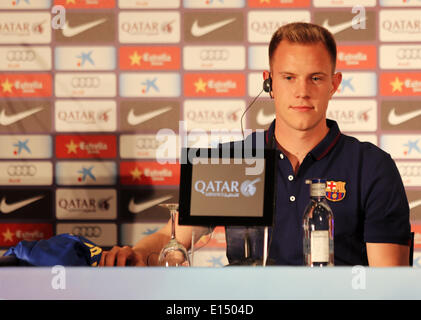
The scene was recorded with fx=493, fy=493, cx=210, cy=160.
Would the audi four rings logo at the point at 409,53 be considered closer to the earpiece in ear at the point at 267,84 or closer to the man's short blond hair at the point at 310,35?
the man's short blond hair at the point at 310,35

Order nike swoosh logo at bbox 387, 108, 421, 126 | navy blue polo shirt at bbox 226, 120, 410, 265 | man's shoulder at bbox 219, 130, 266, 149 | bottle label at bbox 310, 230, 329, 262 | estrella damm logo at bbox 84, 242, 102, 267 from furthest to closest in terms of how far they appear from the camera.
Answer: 1. nike swoosh logo at bbox 387, 108, 421, 126
2. man's shoulder at bbox 219, 130, 266, 149
3. navy blue polo shirt at bbox 226, 120, 410, 265
4. estrella damm logo at bbox 84, 242, 102, 267
5. bottle label at bbox 310, 230, 329, 262

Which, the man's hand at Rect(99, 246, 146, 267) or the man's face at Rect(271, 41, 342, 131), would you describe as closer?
the man's hand at Rect(99, 246, 146, 267)

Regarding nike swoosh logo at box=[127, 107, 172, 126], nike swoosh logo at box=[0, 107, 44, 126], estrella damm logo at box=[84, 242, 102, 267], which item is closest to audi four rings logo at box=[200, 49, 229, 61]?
nike swoosh logo at box=[127, 107, 172, 126]

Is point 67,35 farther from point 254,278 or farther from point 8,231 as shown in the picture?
point 254,278

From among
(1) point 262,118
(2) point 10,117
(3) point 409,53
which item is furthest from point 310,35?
(2) point 10,117

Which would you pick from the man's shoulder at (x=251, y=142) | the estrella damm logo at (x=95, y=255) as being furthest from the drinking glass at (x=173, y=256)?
the man's shoulder at (x=251, y=142)

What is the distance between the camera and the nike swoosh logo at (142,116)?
113 inches

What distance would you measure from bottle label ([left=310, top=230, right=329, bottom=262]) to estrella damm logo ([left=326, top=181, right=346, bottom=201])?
0.56 metres

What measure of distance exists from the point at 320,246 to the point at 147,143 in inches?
73.1

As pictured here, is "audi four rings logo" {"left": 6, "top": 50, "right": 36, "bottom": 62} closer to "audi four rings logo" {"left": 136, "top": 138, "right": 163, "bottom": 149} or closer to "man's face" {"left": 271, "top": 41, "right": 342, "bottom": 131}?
"audi four rings logo" {"left": 136, "top": 138, "right": 163, "bottom": 149}

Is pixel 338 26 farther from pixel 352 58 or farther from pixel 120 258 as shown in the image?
pixel 120 258

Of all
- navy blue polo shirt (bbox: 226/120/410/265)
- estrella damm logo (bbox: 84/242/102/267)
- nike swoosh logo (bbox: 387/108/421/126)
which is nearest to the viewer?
estrella damm logo (bbox: 84/242/102/267)

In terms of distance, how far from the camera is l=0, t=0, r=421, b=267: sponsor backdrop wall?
2834 mm

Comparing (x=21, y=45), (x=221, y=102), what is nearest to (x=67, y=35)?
(x=21, y=45)
